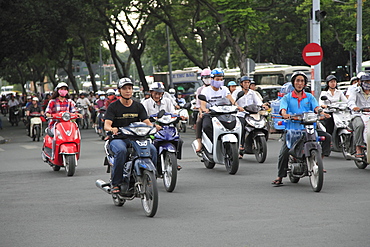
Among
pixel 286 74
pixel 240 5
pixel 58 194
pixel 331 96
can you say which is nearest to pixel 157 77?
pixel 286 74

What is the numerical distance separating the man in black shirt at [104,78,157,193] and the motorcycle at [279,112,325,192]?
7.83ft

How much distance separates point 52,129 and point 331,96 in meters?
5.78

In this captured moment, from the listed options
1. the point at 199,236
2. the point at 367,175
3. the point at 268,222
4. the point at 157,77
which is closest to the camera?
the point at 199,236

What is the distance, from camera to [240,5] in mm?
27719

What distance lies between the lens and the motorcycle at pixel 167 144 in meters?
10.7

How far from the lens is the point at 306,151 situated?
32.4 feet

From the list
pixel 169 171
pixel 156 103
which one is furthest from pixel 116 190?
pixel 156 103

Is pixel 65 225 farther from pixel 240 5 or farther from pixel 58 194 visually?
pixel 240 5

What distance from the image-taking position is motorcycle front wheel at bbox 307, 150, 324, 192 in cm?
960

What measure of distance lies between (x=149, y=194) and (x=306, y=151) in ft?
9.31

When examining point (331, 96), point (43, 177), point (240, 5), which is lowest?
point (43, 177)

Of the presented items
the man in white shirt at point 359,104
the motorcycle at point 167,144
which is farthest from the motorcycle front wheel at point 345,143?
the motorcycle at point 167,144

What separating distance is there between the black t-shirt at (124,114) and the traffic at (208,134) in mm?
12

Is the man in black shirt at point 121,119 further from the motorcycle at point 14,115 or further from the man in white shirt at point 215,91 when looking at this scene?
the motorcycle at point 14,115
